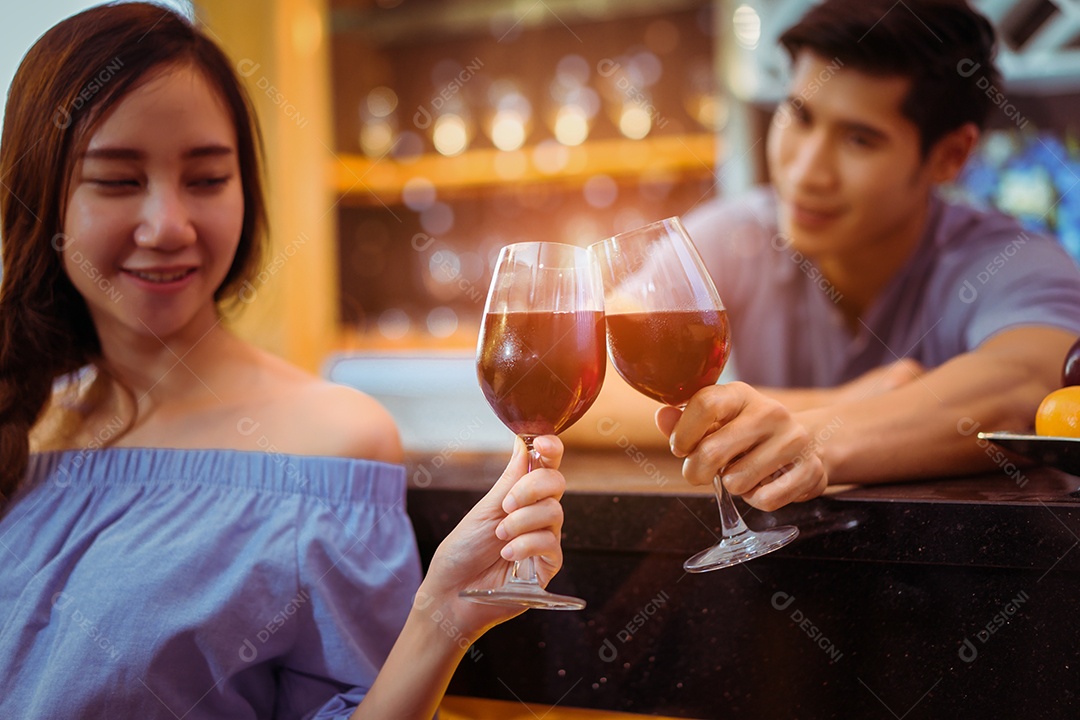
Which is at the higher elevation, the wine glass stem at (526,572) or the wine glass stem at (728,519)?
the wine glass stem at (728,519)

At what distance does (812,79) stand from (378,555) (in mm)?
1195

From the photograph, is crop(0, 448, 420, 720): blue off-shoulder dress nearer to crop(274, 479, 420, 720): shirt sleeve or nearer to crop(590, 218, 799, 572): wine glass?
crop(274, 479, 420, 720): shirt sleeve

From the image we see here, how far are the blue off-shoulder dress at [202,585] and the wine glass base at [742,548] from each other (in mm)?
373

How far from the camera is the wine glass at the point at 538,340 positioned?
830mm

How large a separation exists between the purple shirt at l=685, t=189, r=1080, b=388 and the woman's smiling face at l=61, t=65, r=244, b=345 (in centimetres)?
114

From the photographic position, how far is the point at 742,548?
2.85 ft

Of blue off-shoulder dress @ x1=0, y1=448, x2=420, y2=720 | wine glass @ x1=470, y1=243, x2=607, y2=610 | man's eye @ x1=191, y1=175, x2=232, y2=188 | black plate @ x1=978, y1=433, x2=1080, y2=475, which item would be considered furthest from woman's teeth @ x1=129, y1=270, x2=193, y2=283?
black plate @ x1=978, y1=433, x2=1080, y2=475

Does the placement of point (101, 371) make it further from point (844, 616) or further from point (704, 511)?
→ point (844, 616)

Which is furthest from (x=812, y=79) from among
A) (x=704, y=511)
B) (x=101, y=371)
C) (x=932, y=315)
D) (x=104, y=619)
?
(x=104, y=619)

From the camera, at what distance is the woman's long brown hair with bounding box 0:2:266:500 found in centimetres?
105

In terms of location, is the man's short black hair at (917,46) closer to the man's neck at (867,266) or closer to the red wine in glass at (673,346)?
the man's neck at (867,266)

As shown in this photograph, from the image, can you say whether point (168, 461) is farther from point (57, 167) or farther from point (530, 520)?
point (530, 520)

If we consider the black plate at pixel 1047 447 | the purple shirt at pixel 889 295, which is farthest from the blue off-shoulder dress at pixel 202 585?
the purple shirt at pixel 889 295

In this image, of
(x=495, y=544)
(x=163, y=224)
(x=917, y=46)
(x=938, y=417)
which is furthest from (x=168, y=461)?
(x=917, y=46)
